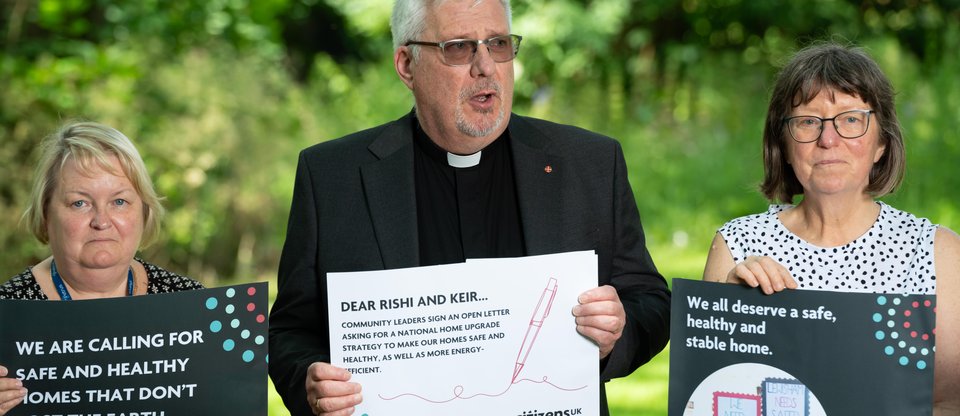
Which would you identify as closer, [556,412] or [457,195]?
[556,412]

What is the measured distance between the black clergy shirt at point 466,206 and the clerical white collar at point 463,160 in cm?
1

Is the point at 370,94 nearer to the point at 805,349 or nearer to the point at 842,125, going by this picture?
the point at 842,125

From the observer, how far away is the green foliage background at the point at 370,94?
1024 cm

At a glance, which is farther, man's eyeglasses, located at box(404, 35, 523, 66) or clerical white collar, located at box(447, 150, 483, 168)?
clerical white collar, located at box(447, 150, 483, 168)

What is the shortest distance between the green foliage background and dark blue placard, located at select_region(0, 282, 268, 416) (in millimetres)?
4766

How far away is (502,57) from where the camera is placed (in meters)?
3.33

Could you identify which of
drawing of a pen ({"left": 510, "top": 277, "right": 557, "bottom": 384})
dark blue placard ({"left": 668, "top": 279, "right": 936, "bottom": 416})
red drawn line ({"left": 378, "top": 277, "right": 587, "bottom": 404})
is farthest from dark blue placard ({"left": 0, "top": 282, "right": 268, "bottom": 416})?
dark blue placard ({"left": 668, "top": 279, "right": 936, "bottom": 416})

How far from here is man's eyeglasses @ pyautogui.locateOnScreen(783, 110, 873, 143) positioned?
3098 millimetres

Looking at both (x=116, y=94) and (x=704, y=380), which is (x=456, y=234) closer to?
(x=704, y=380)

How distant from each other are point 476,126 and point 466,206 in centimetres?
34

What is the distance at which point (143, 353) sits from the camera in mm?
2895

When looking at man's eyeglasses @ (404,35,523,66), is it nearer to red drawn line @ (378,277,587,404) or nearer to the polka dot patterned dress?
red drawn line @ (378,277,587,404)

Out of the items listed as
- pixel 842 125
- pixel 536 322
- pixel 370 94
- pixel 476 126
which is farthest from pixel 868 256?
pixel 370 94

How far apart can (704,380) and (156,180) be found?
28.7 feet
